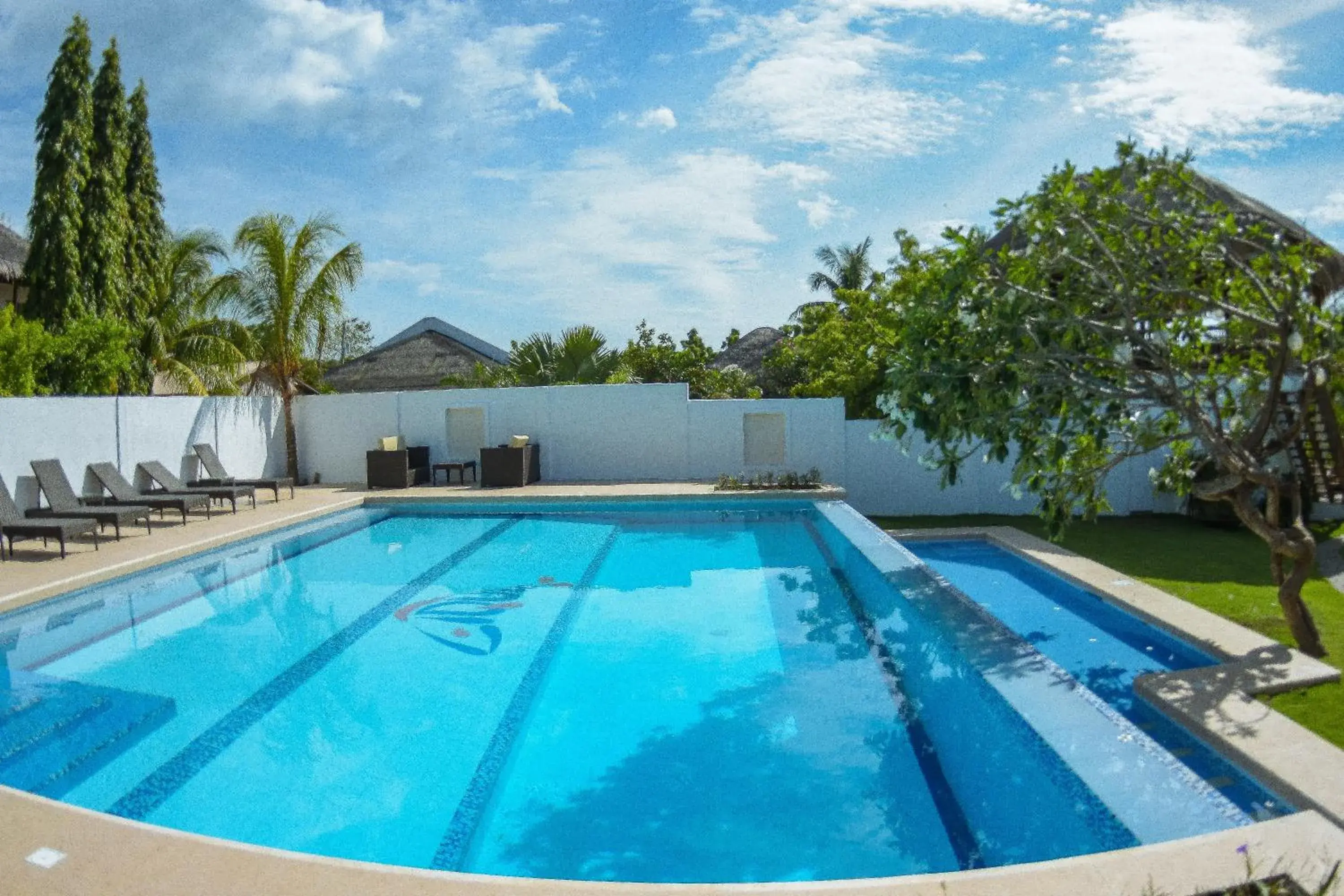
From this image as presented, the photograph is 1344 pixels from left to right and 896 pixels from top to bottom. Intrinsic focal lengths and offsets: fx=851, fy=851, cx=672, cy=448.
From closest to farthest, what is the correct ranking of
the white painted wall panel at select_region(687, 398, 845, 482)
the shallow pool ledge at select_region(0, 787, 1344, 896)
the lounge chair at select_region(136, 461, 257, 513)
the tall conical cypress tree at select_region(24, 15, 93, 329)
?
the shallow pool ledge at select_region(0, 787, 1344, 896), the lounge chair at select_region(136, 461, 257, 513), the white painted wall panel at select_region(687, 398, 845, 482), the tall conical cypress tree at select_region(24, 15, 93, 329)

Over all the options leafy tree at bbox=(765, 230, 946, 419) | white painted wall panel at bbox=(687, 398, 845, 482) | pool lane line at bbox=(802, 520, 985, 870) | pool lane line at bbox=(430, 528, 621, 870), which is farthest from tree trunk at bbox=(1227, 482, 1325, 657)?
white painted wall panel at bbox=(687, 398, 845, 482)

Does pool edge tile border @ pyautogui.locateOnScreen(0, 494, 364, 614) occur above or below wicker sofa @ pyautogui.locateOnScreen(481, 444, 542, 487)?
below

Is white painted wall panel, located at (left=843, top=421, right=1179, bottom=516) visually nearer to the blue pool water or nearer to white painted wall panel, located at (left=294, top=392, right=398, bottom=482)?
the blue pool water

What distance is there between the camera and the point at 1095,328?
16.9 ft

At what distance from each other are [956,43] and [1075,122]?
1.66 m

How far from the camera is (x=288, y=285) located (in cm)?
1566

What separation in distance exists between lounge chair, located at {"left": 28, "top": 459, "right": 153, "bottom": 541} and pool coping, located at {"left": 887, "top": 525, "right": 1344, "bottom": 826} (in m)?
10.4

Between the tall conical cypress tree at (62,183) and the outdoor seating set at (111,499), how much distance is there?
6616 mm

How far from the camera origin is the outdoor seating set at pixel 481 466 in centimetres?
1480

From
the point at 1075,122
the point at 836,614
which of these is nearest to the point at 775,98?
the point at 1075,122

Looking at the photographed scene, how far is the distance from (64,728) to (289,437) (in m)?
12.0

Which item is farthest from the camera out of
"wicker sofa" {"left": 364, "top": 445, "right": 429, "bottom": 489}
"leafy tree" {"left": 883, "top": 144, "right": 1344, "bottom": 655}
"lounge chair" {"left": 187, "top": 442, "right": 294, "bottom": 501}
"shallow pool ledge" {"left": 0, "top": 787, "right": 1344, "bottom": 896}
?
"wicker sofa" {"left": 364, "top": 445, "right": 429, "bottom": 489}

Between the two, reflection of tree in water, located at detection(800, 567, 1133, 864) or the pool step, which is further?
the pool step

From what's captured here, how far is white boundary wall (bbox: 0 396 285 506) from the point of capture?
10.7 metres
